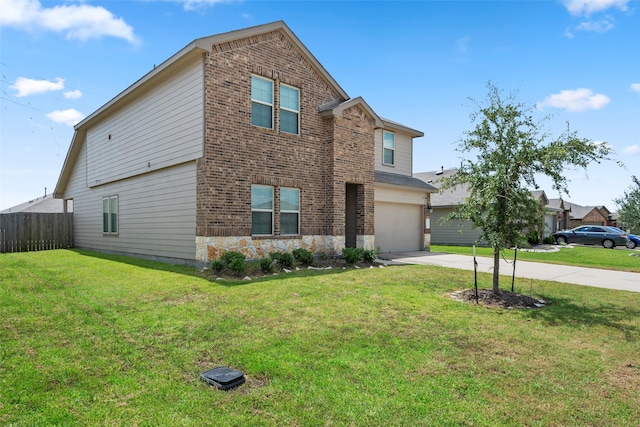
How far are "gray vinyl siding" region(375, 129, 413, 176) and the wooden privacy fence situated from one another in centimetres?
1630

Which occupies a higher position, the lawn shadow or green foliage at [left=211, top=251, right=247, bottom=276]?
green foliage at [left=211, top=251, right=247, bottom=276]

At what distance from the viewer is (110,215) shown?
52.8ft

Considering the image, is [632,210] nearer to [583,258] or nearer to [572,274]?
[583,258]

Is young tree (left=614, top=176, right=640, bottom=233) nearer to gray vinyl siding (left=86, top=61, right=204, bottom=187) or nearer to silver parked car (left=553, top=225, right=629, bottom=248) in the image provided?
silver parked car (left=553, top=225, right=629, bottom=248)

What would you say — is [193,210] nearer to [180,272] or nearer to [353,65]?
[180,272]

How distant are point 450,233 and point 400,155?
962 centimetres

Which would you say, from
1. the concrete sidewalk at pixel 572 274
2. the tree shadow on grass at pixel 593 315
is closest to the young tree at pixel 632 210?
the concrete sidewalk at pixel 572 274

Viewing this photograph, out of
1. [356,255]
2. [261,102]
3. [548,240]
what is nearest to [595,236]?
[548,240]

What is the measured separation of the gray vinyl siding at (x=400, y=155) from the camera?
17750 millimetres

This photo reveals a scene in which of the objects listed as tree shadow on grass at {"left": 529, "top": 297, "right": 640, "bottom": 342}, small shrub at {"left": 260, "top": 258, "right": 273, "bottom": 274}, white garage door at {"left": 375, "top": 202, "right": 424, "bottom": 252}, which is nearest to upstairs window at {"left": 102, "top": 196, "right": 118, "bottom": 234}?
small shrub at {"left": 260, "top": 258, "right": 273, "bottom": 274}

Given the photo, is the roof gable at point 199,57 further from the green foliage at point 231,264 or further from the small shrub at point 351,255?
the green foliage at point 231,264

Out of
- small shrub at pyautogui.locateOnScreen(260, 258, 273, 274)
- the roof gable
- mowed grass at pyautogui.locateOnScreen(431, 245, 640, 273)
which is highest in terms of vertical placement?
the roof gable

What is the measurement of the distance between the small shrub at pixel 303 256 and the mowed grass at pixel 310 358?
12.2 ft

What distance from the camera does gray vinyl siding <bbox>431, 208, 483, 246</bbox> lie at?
82.2 feet
